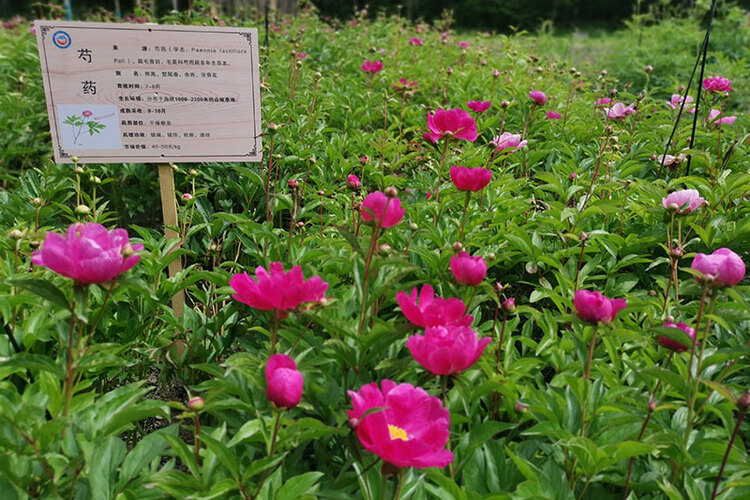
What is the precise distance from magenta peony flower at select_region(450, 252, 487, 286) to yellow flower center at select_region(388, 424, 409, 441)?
0.93 ft

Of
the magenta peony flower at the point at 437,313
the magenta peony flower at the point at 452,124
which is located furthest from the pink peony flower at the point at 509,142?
the magenta peony flower at the point at 437,313

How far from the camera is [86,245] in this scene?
2.60ft

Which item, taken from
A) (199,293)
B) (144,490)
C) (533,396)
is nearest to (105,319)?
(199,293)

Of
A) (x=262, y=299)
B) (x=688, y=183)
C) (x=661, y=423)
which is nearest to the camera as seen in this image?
(x=262, y=299)

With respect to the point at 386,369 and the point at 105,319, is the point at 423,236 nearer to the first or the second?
the point at 386,369

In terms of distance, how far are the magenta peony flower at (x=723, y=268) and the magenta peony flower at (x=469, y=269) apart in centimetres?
35

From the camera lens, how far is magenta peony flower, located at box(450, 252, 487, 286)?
0.99m

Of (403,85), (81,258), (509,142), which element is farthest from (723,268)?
(403,85)

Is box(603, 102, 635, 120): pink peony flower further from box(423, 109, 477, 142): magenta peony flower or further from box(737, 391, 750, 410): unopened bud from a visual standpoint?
box(737, 391, 750, 410): unopened bud

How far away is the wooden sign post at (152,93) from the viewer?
168 centimetres

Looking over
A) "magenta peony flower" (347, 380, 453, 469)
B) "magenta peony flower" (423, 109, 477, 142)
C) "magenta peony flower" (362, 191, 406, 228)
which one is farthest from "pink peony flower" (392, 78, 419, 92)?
"magenta peony flower" (347, 380, 453, 469)

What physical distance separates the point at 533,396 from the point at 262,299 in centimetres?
55

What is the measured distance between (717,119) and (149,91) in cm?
229

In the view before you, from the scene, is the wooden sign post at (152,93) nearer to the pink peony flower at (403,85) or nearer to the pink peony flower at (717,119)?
the pink peony flower at (403,85)
